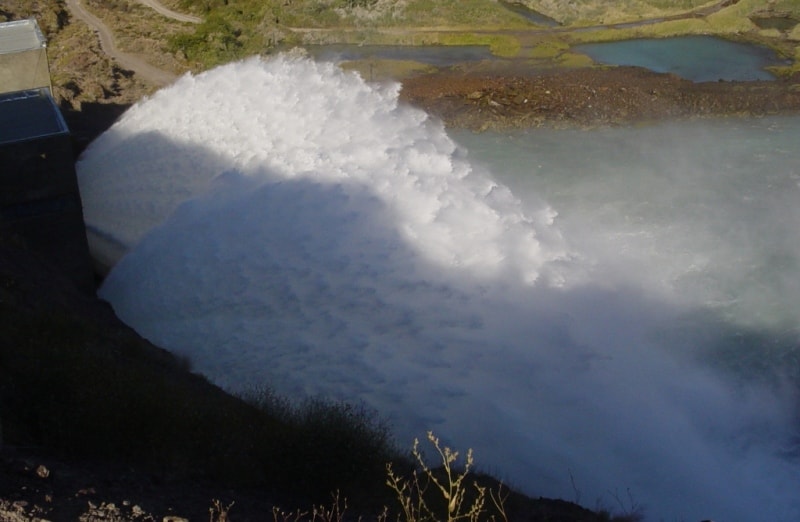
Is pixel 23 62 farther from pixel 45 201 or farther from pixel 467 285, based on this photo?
pixel 467 285

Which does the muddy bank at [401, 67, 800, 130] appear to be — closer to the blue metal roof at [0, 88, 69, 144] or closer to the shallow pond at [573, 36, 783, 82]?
the shallow pond at [573, 36, 783, 82]

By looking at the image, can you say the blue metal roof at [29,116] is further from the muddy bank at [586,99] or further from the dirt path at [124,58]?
the dirt path at [124,58]

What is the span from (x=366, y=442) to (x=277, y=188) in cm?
702

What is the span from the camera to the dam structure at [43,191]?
1216 centimetres

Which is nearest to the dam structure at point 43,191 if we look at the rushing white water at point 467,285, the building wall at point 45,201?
the building wall at point 45,201

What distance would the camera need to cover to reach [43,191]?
491 inches

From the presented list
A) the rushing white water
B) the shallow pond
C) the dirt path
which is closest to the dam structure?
the rushing white water

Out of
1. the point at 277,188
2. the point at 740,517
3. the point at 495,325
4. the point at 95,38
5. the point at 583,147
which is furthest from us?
the point at 95,38

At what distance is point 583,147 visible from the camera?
1939 centimetres

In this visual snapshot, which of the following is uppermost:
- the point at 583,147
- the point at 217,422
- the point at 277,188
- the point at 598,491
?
the point at 583,147

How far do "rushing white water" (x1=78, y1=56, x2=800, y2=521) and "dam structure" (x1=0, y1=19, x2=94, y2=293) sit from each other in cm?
90

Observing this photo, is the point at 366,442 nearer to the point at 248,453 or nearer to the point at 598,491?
the point at 248,453

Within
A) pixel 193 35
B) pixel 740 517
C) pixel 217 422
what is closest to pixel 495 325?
pixel 740 517

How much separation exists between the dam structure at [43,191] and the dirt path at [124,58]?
448 inches
